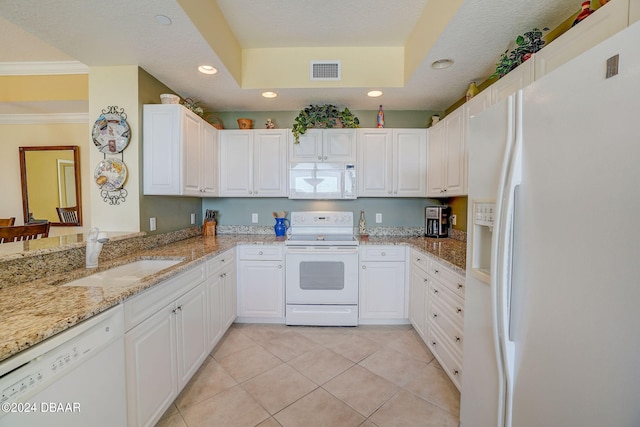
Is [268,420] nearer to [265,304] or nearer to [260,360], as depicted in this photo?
[260,360]

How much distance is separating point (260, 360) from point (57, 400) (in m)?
1.49

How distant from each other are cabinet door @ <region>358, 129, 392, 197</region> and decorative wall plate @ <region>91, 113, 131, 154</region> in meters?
2.31

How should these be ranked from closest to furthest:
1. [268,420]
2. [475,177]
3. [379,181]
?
[475,177] → [268,420] → [379,181]

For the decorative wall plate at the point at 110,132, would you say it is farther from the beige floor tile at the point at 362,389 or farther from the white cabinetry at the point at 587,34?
the white cabinetry at the point at 587,34

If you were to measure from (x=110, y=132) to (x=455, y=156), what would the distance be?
3060mm

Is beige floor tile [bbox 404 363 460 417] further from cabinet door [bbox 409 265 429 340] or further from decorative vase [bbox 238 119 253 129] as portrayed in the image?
decorative vase [bbox 238 119 253 129]

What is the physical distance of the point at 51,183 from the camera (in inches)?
144

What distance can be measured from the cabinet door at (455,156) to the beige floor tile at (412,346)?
4.77 feet

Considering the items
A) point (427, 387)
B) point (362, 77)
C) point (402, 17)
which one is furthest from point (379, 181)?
point (427, 387)

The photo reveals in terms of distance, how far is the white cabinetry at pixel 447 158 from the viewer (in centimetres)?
233

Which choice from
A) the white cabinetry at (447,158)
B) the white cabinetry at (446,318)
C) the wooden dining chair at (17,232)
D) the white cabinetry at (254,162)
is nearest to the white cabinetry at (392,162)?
the white cabinetry at (447,158)

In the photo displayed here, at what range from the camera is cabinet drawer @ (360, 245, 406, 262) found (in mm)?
2771

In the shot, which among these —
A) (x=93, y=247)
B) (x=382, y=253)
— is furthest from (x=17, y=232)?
(x=382, y=253)

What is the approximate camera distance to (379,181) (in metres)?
3.12
